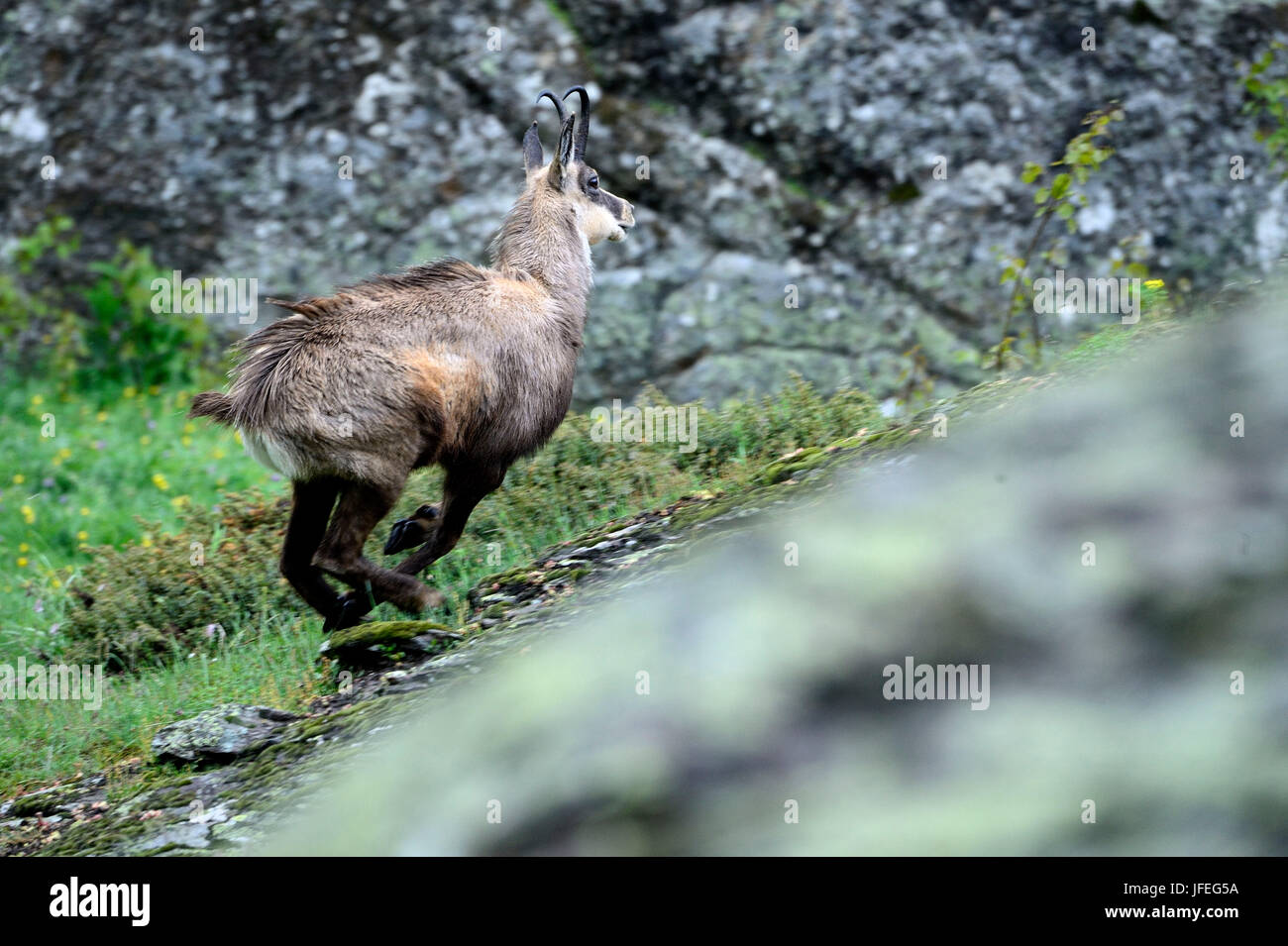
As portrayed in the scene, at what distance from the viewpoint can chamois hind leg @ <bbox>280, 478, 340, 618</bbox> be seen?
5570 mm

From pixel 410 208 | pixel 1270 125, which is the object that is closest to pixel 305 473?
pixel 410 208

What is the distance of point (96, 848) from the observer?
13.6ft

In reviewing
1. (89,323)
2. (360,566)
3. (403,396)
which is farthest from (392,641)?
(89,323)

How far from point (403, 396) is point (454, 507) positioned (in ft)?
2.74

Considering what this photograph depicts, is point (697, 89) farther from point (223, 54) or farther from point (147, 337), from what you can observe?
point (147, 337)

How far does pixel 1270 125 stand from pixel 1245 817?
32.7ft

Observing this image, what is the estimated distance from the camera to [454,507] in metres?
5.93

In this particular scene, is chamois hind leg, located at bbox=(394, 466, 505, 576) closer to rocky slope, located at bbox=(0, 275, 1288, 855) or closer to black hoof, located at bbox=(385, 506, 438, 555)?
black hoof, located at bbox=(385, 506, 438, 555)

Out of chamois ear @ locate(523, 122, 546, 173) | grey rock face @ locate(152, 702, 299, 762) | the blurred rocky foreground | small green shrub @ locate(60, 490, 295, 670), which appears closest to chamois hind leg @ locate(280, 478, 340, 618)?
small green shrub @ locate(60, 490, 295, 670)

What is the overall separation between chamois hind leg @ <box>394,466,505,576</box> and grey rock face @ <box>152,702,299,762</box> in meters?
1.19

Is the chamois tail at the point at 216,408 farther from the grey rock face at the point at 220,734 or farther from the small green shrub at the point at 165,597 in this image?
the small green shrub at the point at 165,597

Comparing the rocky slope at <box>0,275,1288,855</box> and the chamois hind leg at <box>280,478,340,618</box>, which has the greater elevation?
the chamois hind leg at <box>280,478,340,618</box>

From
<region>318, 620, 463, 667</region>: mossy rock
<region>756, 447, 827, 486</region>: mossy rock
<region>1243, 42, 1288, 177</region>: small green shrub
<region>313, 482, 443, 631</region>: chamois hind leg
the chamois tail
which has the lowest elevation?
<region>318, 620, 463, 667</region>: mossy rock

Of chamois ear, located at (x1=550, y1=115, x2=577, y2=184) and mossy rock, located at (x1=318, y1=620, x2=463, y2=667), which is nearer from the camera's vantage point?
mossy rock, located at (x1=318, y1=620, x2=463, y2=667)
